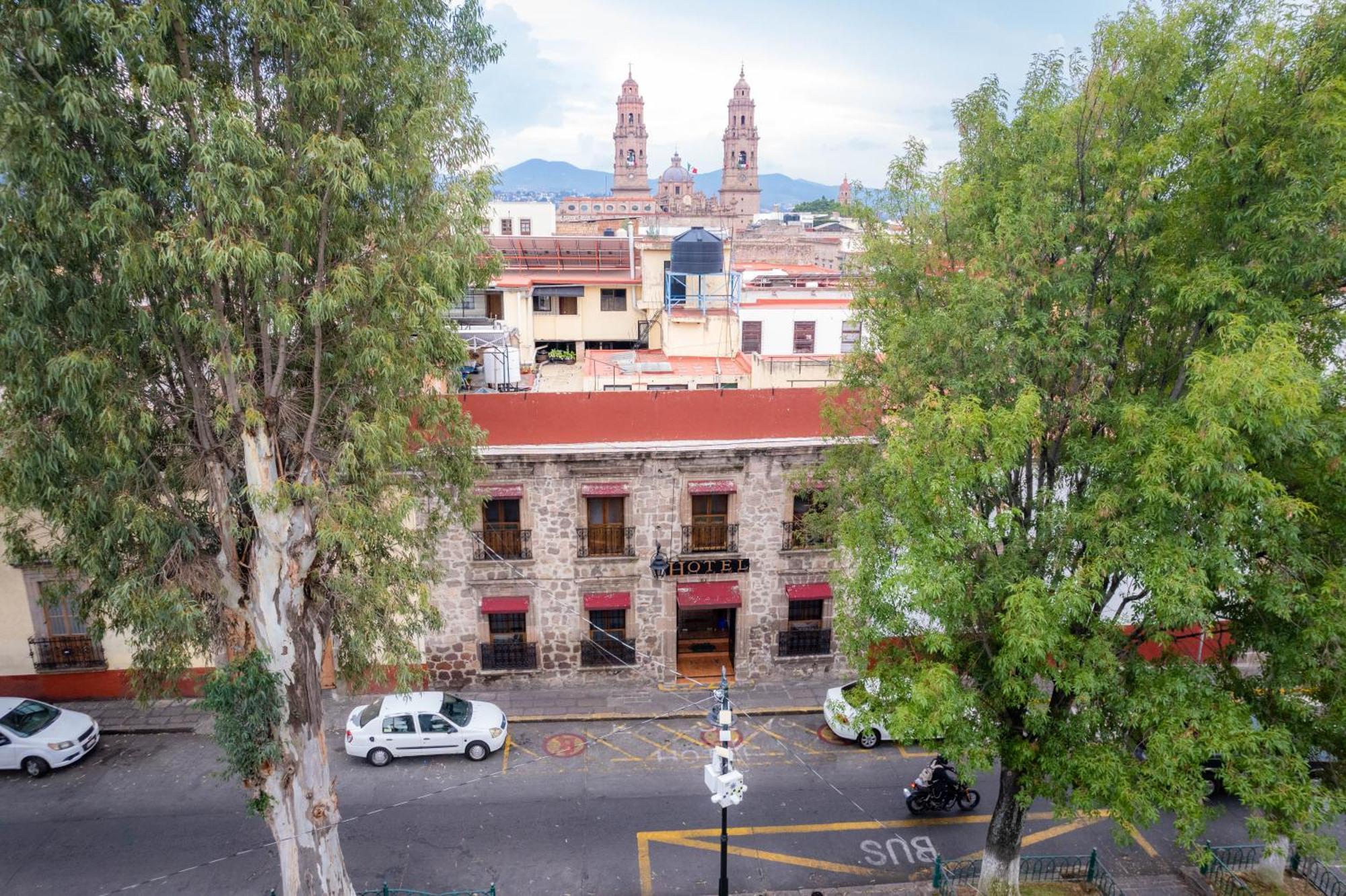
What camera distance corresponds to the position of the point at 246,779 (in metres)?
12.6

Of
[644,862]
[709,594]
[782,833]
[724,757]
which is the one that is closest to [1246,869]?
[782,833]

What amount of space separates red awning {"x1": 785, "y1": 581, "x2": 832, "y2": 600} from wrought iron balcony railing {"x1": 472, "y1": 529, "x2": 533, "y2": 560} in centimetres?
683

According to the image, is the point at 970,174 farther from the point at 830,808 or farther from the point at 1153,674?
the point at 830,808

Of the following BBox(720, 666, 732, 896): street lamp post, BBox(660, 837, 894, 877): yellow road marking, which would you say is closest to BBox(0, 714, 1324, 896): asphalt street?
BBox(660, 837, 894, 877): yellow road marking

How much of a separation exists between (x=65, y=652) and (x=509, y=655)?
424 inches

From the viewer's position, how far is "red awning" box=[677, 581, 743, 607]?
20766 millimetres

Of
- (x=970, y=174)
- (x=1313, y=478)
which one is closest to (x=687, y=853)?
(x=1313, y=478)

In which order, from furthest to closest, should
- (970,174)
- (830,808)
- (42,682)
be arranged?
(42,682), (830,808), (970,174)

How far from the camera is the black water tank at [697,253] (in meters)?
32.7

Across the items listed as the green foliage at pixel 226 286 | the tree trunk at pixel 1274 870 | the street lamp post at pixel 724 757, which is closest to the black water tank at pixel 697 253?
the green foliage at pixel 226 286

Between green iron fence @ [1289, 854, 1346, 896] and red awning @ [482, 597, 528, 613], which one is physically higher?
red awning @ [482, 597, 528, 613]

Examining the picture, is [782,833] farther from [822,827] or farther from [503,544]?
[503,544]

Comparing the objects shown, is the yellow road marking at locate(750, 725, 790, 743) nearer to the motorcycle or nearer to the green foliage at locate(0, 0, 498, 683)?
the motorcycle

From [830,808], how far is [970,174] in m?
12.7
